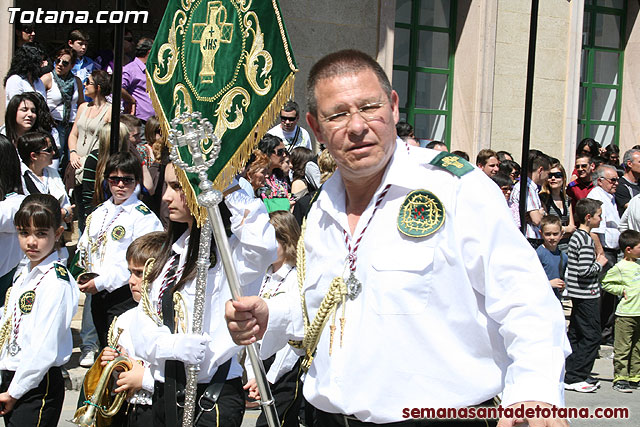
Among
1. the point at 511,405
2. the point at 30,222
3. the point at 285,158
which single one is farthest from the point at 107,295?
the point at 511,405

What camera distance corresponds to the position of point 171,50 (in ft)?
13.2

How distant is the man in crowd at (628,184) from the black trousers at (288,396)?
6706mm

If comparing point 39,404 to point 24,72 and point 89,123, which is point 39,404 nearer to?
point 89,123

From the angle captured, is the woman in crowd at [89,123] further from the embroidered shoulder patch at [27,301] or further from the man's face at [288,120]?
the embroidered shoulder patch at [27,301]

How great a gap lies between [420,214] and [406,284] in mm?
224

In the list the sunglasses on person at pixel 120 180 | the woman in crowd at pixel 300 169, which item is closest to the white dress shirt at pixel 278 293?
the sunglasses on person at pixel 120 180

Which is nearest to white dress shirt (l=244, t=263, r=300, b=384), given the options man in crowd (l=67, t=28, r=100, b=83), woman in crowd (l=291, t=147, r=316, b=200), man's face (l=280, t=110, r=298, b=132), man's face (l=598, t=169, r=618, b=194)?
woman in crowd (l=291, t=147, r=316, b=200)

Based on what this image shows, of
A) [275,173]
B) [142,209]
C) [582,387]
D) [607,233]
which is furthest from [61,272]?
[607,233]

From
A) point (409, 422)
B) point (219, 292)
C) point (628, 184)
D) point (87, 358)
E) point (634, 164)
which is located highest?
point (634, 164)

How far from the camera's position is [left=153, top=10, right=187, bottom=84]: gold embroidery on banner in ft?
13.2

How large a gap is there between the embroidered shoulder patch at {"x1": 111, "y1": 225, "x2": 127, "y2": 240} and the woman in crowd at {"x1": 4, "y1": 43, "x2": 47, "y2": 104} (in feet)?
10.5

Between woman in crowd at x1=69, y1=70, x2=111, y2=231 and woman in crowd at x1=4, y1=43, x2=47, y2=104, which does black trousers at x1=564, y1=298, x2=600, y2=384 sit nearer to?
woman in crowd at x1=69, y1=70, x2=111, y2=231

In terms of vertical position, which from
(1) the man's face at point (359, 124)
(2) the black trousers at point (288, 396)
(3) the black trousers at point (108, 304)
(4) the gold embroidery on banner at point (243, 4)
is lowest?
(2) the black trousers at point (288, 396)

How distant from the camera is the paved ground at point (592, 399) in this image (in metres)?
6.72
